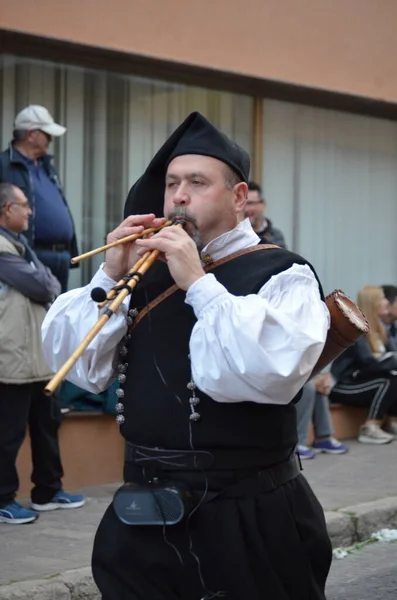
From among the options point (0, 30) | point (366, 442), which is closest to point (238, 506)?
point (0, 30)

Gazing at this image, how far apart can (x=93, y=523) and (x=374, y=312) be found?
440 centimetres

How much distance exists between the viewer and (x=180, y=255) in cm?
330

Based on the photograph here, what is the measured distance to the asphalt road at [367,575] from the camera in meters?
6.18

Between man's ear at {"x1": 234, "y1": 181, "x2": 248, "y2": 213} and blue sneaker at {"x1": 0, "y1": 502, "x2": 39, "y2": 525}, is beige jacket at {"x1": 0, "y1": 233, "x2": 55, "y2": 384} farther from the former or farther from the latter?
man's ear at {"x1": 234, "y1": 181, "x2": 248, "y2": 213}

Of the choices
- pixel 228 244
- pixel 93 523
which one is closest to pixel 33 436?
pixel 93 523

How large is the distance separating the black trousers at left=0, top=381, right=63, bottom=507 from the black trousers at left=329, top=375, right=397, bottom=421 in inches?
146

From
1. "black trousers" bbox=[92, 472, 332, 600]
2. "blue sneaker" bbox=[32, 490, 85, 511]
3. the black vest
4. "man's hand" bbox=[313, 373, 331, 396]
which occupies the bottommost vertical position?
"blue sneaker" bbox=[32, 490, 85, 511]

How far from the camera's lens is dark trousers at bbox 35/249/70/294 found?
8.03 meters

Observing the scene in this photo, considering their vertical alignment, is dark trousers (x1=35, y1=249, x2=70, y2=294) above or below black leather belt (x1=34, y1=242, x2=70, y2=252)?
below

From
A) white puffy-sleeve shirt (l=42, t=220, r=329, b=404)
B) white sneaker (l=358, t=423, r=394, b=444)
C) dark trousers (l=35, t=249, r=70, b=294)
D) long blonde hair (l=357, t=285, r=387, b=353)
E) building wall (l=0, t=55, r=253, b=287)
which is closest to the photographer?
white puffy-sleeve shirt (l=42, t=220, r=329, b=404)

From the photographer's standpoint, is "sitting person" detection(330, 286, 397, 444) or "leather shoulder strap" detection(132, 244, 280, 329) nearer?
"leather shoulder strap" detection(132, 244, 280, 329)

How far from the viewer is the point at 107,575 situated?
3.48m

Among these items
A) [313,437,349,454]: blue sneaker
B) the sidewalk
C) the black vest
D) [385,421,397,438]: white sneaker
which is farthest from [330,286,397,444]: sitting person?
the black vest

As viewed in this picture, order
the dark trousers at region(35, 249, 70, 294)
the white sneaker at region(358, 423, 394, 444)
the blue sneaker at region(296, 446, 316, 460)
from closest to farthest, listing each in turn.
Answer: the dark trousers at region(35, 249, 70, 294) < the blue sneaker at region(296, 446, 316, 460) < the white sneaker at region(358, 423, 394, 444)
